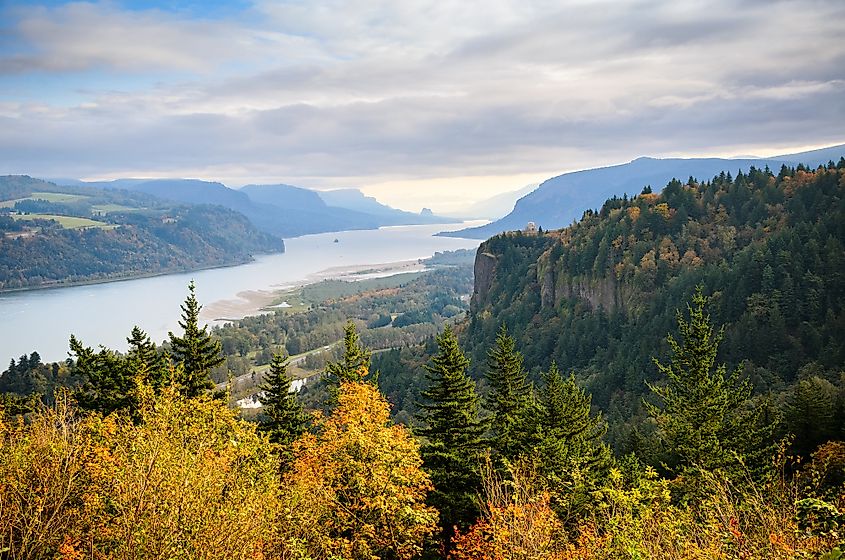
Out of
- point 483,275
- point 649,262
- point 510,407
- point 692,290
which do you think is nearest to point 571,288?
point 649,262

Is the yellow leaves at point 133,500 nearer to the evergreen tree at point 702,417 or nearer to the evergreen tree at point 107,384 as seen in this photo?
the evergreen tree at point 107,384

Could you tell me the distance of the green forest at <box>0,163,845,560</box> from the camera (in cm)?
1418

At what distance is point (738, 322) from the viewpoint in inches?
2379

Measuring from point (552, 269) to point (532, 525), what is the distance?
87447 mm

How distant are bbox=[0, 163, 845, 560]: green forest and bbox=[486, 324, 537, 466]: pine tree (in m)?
0.09

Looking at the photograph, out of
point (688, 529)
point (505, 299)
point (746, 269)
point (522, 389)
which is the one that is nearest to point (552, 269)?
point (505, 299)

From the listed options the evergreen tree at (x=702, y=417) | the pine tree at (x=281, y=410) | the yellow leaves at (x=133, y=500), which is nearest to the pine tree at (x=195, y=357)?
the pine tree at (x=281, y=410)

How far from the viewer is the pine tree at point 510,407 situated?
26.9 meters

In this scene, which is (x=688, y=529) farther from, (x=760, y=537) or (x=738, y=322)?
(x=738, y=322)

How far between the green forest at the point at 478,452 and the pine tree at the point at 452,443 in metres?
0.10

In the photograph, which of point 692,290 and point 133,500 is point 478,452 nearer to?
point 133,500

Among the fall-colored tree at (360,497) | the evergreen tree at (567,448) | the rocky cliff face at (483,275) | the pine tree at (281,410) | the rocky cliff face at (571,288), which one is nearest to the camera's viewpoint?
the fall-colored tree at (360,497)

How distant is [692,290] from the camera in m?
72.6

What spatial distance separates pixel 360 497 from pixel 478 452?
771 centimetres
